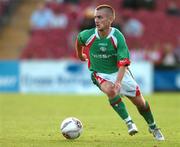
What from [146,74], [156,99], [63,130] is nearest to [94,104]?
[156,99]

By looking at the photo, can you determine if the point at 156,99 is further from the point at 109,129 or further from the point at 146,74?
the point at 109,129

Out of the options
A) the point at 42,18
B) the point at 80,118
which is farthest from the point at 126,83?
the point at 42,18

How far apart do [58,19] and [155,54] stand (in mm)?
4665

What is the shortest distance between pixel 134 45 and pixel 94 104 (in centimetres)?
789

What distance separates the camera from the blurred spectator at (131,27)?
27.8 m

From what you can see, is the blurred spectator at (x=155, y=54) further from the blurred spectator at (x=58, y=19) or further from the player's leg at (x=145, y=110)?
the player's leg at (x=145, y=110)

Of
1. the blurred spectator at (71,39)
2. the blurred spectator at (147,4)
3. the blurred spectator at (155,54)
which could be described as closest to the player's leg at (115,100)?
the blurred spectator at (155,54)

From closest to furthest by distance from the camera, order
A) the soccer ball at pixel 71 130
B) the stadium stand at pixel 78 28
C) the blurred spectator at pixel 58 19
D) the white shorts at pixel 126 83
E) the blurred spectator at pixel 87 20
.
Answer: the white shorts at pixel 126 83, the soccer ball at pixel 71 130, the blurred spectator at pixel 87 20, the stadium stand at pixel 78 28, the blurred spectator at pixel 58 19

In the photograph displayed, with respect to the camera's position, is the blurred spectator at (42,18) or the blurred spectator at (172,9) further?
the blurred spectator at (172,9)

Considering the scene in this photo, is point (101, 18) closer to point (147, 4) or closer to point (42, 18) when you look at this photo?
point (42, 18)

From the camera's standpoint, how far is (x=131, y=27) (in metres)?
28.0

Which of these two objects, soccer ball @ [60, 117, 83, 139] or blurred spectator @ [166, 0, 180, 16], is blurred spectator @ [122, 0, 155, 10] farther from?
soccer ball @ [60, 117, 83, 139]

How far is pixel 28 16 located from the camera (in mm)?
30609

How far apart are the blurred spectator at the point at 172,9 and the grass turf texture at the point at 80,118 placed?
5.82 metres
